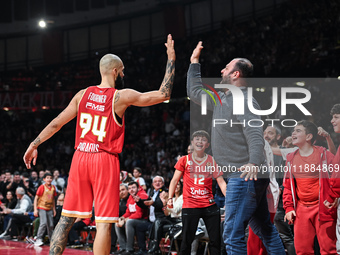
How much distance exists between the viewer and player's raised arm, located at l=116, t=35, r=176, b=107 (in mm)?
5043

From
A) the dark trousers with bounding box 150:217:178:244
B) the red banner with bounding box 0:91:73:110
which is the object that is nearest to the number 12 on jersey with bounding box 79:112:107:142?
the dark trousers with bounding box 150:217:178:244

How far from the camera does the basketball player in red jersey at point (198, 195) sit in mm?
7273

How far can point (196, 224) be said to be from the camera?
7305 mm

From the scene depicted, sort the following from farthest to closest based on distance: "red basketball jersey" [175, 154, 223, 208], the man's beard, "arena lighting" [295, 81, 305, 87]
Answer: "arena lighting" [295, 81, 305, 87]
"red basketball jersey" [175, 154, 223, 208]
the man's beard

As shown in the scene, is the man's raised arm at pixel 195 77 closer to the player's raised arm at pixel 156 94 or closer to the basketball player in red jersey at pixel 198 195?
the player's raised arm at pixel 156 94

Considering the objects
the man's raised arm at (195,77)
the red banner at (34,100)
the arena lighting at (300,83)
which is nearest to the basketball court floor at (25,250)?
the man's raised arm at (195,77)

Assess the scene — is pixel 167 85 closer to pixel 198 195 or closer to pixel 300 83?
pixel 198 195

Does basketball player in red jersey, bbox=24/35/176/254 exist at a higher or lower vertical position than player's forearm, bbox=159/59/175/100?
lower

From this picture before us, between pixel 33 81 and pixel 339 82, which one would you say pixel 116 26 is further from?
pixel 339 82

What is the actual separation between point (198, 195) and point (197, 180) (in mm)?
253

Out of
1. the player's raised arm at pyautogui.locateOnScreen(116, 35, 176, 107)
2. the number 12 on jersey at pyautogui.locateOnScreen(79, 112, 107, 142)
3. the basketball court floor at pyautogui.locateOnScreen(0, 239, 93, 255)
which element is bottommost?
the basketball court floor at pyautogui.locateOnScreen(0, 239, 93, 255)

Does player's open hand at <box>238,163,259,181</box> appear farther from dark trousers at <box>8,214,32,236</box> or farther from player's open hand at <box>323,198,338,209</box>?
dark trousers at <box>8,214,32,236</box>

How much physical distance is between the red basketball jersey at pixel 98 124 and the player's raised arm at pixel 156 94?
5.4 inches

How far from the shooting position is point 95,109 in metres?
5.20
